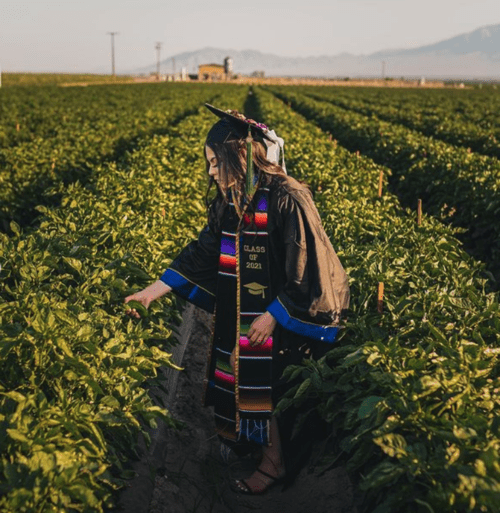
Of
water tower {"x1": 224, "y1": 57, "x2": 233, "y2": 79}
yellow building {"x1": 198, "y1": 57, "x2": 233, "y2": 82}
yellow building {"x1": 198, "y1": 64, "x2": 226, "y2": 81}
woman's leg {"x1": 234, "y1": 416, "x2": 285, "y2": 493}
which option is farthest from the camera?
water tower {"x1": 224, "y1": 57, "x2": 233, "y2": 79}

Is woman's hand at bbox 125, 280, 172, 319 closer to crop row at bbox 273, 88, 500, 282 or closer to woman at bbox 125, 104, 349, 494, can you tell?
woman at bbox 125, 104, 349, 494

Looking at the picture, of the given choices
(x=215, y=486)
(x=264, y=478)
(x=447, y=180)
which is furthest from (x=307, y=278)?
(x=447, y=180)

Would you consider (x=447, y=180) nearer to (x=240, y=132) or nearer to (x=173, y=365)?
(x=240, y=132)

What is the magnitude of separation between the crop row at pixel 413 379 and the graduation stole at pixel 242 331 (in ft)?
0.81

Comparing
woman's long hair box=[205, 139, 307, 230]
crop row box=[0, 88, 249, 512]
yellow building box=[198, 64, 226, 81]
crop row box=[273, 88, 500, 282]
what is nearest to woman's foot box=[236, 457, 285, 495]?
crop row box=[0, 88, 249, 512]

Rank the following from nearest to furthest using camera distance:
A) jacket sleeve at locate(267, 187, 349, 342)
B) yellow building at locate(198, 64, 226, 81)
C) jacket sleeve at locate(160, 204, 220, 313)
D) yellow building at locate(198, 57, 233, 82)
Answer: jacket sleeve at locate(267, 187, 349, 342) < jacket sleeve at locate(160, 204, 220, 313) < yellow building at locate(198, 64, 226, 81) < yellow building at locate(198, 57, 233, 82)

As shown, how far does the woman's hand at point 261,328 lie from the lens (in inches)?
128

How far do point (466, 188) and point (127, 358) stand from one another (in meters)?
7.61

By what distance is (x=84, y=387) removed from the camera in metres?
2.74

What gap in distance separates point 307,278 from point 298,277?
5 cm

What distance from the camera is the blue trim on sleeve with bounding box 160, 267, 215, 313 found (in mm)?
3619

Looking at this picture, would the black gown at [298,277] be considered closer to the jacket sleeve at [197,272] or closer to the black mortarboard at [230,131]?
the jacket sleeve at [197,272]

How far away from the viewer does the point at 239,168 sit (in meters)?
3.25

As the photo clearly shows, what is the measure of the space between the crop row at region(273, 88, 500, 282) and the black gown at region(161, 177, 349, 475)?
5.25 m
